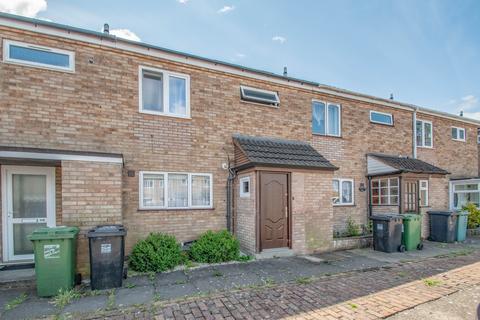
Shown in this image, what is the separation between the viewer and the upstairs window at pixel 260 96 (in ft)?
28.5

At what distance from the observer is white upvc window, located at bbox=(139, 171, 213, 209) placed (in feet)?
23.6

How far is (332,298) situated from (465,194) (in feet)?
43.0

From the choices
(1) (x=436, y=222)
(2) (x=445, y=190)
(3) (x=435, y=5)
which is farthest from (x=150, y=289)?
(2) (x=445, y=190)

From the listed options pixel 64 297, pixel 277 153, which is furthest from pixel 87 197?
pixel 277 153

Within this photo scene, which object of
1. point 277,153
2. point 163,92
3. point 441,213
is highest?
point 163,92

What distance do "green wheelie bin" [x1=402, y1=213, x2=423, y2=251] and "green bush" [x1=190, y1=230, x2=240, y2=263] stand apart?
549 cm

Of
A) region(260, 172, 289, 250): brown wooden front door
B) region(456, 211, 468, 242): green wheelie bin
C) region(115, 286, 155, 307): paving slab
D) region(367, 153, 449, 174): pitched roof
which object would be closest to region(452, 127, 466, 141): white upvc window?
region(367, 153, 449, 174): pitched roof

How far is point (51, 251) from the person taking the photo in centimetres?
490

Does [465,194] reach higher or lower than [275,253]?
higher

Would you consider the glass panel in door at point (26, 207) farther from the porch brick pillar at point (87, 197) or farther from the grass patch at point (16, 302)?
the grass patch at point (16, 302)

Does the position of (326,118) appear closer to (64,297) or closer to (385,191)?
(385,191)

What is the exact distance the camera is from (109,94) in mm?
6902

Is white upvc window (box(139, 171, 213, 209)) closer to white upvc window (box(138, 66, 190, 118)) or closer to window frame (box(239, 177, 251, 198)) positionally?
window frame (box(239, 177, 251, 198))

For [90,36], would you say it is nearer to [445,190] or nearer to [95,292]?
[95,292]
